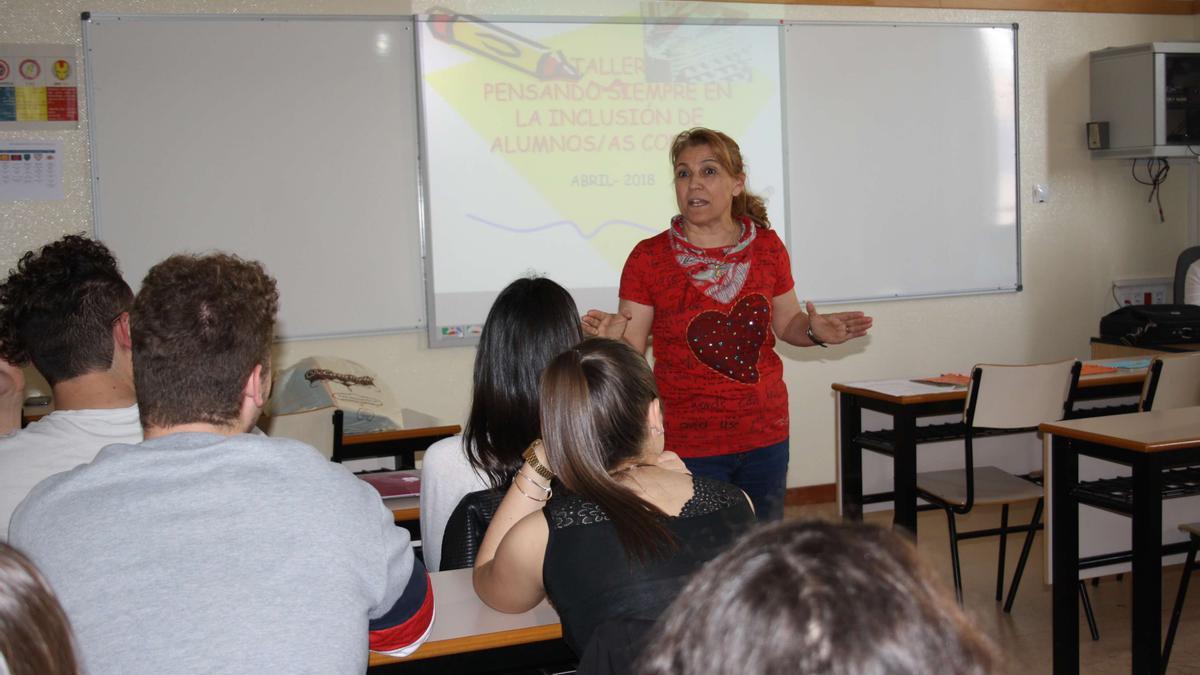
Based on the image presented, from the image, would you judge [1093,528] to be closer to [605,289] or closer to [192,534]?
[605,289]

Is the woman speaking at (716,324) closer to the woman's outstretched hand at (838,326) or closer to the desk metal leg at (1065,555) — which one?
the woman's outstretched hand at (838,326)

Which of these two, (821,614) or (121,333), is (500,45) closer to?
(121,333)

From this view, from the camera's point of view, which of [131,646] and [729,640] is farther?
[131,646]

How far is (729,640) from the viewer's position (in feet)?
2.02

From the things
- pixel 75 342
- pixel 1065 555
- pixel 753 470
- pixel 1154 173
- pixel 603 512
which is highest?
pixel 1154 173

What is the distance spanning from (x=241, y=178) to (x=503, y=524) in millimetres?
3101

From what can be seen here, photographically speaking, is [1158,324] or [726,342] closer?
[726,342]

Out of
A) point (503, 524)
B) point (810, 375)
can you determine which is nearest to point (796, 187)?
point (810, 375)

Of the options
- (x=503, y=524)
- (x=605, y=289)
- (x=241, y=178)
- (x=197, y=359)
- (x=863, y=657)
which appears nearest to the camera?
(x=863, y=657)

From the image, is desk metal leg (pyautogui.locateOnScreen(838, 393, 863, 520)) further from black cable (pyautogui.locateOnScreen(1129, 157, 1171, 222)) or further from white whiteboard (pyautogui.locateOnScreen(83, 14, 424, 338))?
black cable (pyautogui.locateOnScreen(1129, 157, 1171, 222))

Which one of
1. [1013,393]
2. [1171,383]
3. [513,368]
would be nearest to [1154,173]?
[1171,383]

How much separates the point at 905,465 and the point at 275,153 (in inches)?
113

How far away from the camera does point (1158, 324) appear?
512cm

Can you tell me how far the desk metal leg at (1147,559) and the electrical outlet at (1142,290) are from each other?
3514 millimetres
